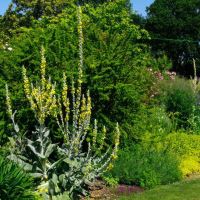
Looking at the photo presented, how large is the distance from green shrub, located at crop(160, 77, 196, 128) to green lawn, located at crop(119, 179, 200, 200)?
Result: 17.5ft

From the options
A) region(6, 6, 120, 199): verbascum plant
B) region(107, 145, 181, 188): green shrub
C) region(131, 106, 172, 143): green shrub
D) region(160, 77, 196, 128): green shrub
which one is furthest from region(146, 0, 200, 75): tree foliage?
region(6, 6, 120, 199): verbascum plant

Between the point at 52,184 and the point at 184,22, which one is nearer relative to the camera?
the point at 52,184

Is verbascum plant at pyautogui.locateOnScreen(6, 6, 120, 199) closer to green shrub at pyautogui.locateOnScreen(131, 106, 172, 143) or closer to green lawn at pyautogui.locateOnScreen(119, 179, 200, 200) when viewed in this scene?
green lawn at pyautogui.locateOnScreen(119, 179, 200, 200)

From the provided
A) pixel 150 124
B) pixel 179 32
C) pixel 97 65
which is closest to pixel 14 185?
pixel 97 65

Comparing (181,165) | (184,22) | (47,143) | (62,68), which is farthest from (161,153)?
(184,22)

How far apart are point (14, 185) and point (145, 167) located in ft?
16.9

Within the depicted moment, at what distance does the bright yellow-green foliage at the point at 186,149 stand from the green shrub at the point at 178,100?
7.32 feet

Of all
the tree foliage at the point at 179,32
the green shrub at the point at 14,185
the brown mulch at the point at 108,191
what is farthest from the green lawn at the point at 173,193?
the tree foliage at the point at 179,32

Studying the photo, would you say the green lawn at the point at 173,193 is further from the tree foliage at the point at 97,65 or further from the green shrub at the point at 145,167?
the tree foliage at the point at 97,65

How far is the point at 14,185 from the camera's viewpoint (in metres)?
6.61

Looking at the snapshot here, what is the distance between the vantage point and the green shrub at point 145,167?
1114 centimetres

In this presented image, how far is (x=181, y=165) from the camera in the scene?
12.9 meters

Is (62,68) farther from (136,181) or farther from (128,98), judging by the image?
(136,181)

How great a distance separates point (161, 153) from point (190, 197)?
215 centimetres
